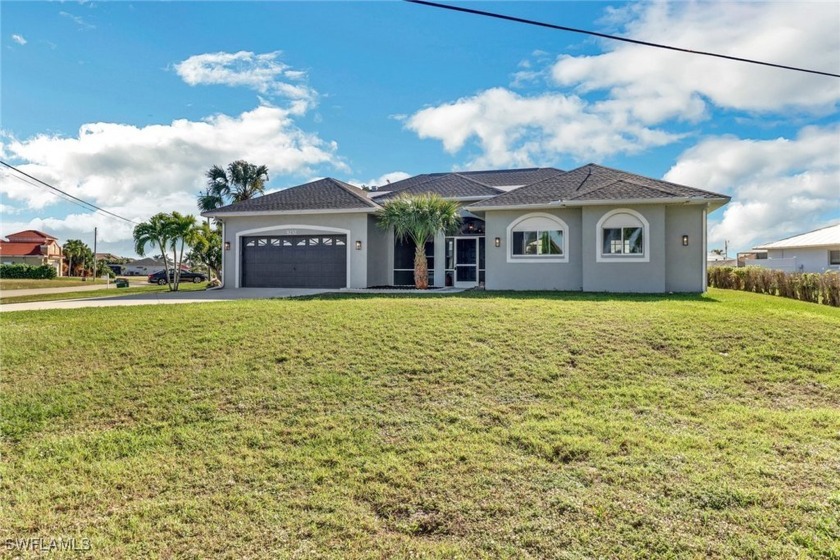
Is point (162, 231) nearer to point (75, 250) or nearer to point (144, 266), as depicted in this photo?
point (75, 250)

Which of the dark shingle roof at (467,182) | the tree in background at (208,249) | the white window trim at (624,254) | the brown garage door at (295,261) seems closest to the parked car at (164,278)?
the tree in background at (208,249)

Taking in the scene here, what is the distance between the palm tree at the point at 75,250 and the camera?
49.9m

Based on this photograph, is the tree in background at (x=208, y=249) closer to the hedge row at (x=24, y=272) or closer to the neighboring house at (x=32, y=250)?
the hedge row at (x=24, y=272)

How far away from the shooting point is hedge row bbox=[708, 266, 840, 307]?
1377 centimetres

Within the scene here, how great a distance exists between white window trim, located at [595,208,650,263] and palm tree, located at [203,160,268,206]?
24.1 metres

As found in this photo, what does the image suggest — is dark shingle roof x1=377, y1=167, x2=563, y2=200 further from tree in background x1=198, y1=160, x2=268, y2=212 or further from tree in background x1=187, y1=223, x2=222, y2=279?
tree in background x1=198, y1=160, x2=268, y2=212

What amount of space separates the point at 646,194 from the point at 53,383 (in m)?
14.8

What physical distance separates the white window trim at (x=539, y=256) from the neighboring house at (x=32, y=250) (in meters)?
Answer: 53.5

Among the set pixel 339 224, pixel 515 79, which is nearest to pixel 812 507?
pixel 515 79

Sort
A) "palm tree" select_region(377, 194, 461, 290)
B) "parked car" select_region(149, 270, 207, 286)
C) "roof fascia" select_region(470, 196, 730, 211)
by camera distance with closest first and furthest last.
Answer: "roof fascia" select_region(470, 196, 730, 211) → "palm tree" select_region(377, 194, 461, 290) → "parked car" select_region(149, 270, 207, 286)

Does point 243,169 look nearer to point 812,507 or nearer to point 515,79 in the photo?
point 515,79

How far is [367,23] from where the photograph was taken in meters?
9.00

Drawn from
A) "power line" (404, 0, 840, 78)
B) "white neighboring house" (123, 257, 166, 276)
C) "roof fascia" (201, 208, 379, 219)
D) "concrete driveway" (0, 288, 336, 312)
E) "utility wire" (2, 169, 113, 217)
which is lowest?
"concrete driveway" (0, 288, 336, 312)

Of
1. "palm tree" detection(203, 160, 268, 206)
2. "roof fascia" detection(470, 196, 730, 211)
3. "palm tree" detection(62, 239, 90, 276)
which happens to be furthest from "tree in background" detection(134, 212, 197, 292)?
"palm tree" detection(62, 239, 90, 276)
